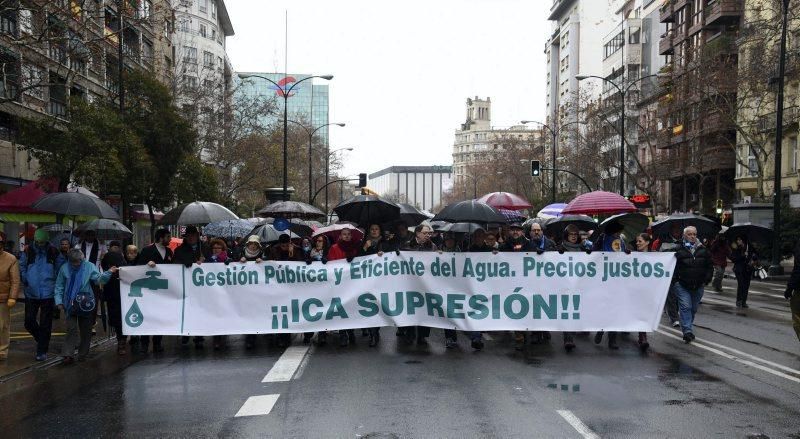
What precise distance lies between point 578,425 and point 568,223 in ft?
47.1

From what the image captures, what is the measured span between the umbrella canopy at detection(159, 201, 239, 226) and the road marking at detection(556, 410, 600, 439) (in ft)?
28.7

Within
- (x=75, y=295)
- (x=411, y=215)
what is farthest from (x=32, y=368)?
(x=411, y=215)

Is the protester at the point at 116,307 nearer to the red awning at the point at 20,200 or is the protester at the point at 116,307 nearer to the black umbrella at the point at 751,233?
the red awning at the point at 20,200

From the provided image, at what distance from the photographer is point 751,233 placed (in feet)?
62.9

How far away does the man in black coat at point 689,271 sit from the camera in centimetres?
1227

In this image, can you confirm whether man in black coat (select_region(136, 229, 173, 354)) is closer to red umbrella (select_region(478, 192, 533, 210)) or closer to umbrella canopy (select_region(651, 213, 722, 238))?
umbrella canopy (select_region(651, 213, 722, 238))

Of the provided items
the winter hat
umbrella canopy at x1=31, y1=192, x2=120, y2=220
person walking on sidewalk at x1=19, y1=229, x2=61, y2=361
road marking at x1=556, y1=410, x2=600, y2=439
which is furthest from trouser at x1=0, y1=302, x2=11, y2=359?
road marking at x1=556, y1=410, x2=600, y2=439

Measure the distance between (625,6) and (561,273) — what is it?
74172mm

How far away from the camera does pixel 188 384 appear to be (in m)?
9.43

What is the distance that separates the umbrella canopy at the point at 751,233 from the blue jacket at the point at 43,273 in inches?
573

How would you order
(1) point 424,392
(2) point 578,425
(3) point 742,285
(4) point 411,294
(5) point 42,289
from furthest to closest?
(3) point 742,285, (4) point 411,294, (5) point 42,289, (1) point 424,392, (2) point 578,425

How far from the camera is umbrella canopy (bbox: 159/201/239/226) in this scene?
48.2 feet

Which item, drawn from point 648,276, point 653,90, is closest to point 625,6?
point 653,90

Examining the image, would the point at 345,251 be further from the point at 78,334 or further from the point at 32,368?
the point at 32,368
